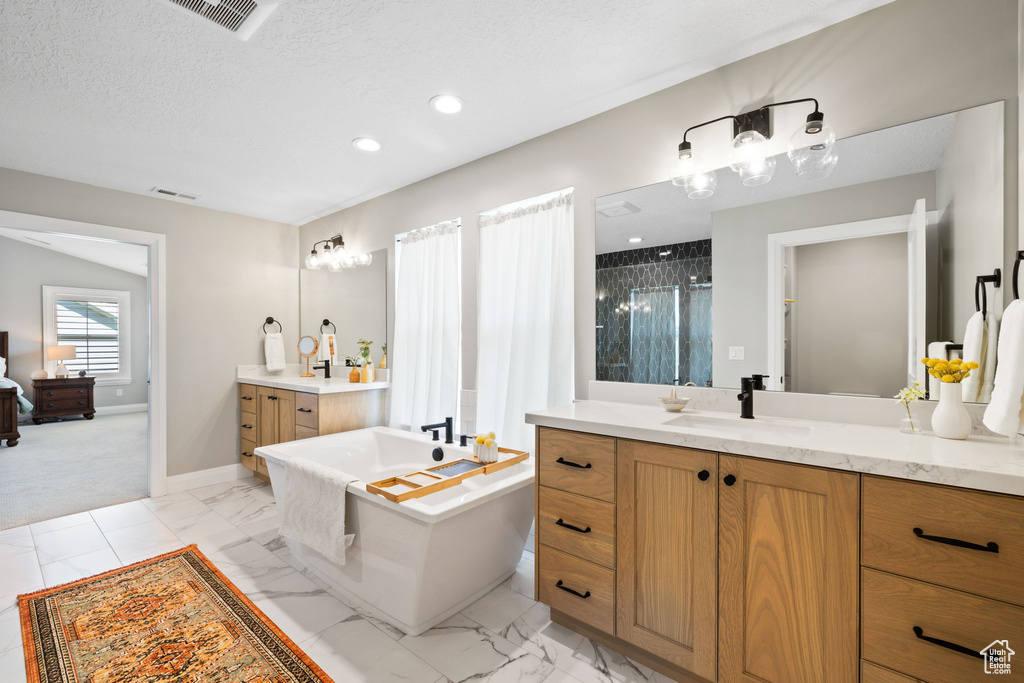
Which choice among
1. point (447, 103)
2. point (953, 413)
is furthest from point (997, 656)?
Result: point (447, 103)

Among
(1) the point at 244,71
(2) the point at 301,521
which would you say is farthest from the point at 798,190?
(2) the point at 301,521

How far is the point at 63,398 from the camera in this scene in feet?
22.5

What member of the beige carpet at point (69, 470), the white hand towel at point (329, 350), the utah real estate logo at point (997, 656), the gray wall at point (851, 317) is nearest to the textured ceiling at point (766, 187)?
the gray wall at point (851, 317)

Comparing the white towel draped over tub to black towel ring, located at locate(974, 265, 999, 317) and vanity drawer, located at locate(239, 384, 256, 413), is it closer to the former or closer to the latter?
vanity drawer, located at locate(239, 384, 256, 413)

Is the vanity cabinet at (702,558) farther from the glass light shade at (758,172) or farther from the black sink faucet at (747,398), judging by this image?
the glass light shade at (758,172)

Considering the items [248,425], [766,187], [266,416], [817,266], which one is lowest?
[248,425]

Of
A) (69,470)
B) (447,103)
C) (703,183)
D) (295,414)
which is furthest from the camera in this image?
(69,470)

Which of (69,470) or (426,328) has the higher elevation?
(426,328)

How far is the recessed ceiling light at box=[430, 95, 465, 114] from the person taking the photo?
7.52 feet

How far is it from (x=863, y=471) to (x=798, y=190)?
1181mm

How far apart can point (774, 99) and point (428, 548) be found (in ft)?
7.71

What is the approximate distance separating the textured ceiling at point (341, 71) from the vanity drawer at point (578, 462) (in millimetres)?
1635

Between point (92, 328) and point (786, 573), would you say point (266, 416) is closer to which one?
point (786, 573)

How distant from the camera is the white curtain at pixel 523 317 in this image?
8.44 ft
